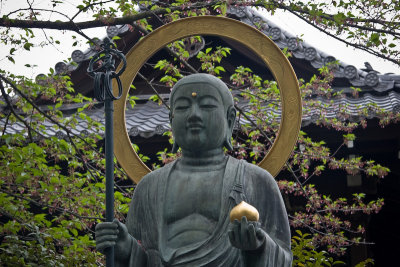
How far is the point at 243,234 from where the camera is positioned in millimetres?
4254

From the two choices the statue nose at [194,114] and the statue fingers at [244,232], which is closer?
the statue fingers at [244,232]

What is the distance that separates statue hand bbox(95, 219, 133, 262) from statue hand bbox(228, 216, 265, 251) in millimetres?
709

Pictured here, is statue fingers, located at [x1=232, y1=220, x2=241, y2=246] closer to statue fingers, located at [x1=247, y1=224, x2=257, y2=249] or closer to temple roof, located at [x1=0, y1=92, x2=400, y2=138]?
statue fingers, located at [x1=247, y1=224, x2=257, y2=249]

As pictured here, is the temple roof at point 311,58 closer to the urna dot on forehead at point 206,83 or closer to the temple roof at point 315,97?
the temple roof at point 315,97

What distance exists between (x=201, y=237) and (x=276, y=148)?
2.84 ft

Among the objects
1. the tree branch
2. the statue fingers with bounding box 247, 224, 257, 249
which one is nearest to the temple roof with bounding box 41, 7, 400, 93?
the tree branch

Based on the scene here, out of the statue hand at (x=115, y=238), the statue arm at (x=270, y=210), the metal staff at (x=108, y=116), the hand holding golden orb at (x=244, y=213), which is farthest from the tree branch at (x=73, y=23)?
the hand holding golden orb at (x=244, y=213)

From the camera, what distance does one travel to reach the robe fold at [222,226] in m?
4.64

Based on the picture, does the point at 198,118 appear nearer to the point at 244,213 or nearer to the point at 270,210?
the point at 270,210

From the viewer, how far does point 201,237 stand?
4.74 metres

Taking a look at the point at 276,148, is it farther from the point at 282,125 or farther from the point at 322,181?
the point at 322,181

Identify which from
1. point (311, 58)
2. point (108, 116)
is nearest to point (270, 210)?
point (108, 116)

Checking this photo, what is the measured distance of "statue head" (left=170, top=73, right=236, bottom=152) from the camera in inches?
194

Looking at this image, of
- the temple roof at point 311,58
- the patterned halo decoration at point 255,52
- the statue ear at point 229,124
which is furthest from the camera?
the temple roof at point 311,58
